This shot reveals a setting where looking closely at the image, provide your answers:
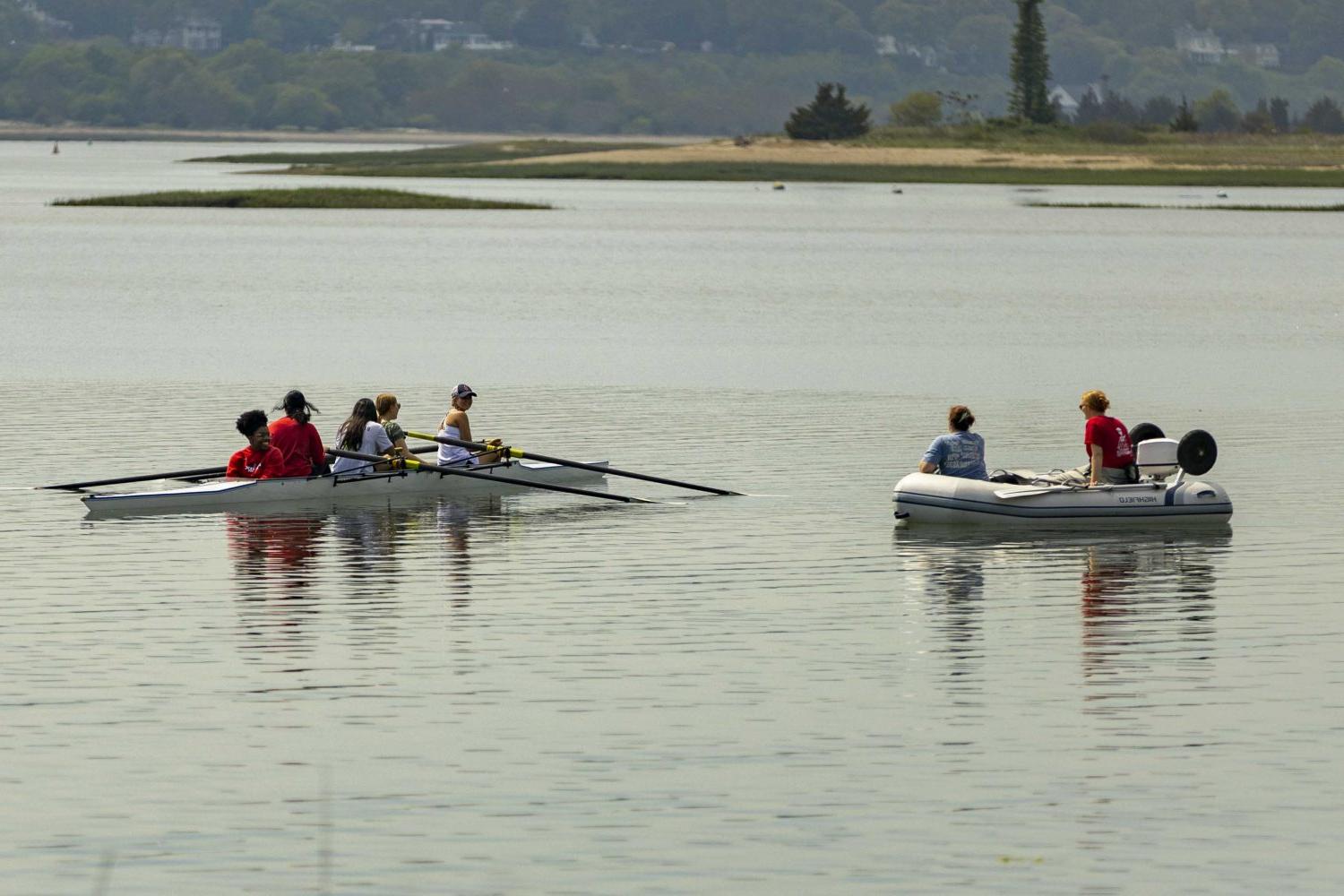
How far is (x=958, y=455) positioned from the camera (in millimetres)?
26906

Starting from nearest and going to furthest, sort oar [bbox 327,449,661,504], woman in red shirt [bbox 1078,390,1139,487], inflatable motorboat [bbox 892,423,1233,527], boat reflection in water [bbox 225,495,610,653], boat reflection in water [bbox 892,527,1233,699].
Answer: boat reflection in water [bbox 892,527,1233,699], boat reflection in water [bbox 225,495,610,653], inflatable motorboat [bbox 892,423,1233,527], woman in red shirt [bbox 1078,390,1139,487], oar [bbox 327,449,661,504]

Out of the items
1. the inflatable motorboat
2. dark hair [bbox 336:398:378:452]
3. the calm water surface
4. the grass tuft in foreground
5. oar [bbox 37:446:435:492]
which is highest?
the grass tuft in foreground

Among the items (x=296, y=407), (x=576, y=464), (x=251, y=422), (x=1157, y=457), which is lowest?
(x=576, y=464)

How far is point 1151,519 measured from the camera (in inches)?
1069

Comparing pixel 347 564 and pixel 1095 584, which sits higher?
pixel 347 564

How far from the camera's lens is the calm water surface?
47.3ft

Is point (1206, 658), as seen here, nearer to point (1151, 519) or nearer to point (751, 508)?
point (1151, 519)

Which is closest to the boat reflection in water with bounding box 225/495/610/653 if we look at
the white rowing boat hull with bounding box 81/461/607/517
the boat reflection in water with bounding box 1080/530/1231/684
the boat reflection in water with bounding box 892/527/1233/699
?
the white rowing boat hull with bounding box 81/461/607/517

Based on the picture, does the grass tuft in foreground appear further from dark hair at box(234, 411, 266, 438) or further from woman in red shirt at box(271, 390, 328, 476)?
dark hair at box(234, 411, 266, 438)

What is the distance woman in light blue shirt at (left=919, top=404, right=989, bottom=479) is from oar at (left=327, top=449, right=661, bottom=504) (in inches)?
169

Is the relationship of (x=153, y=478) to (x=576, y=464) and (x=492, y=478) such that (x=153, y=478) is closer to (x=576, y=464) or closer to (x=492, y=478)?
(x=492, y=478)

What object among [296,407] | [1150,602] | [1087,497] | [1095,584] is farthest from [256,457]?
[1150,602]

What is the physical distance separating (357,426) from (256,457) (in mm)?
1358

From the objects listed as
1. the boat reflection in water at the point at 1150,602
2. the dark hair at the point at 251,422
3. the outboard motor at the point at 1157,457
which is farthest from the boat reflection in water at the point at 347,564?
the outboard motor at the point at 1157,457
